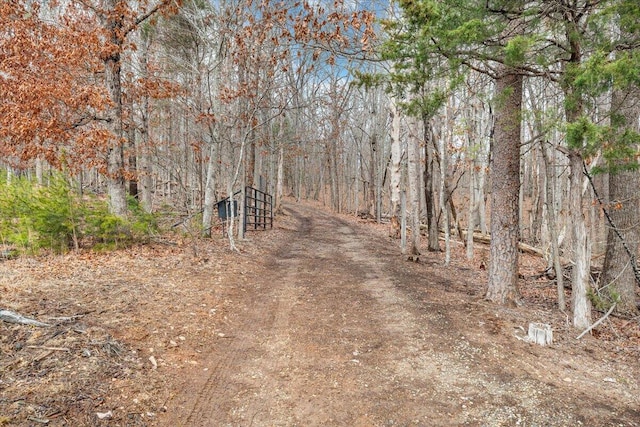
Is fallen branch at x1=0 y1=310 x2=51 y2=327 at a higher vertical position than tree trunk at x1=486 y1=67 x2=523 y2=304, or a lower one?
lower

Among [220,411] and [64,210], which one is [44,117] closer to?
[64,210]

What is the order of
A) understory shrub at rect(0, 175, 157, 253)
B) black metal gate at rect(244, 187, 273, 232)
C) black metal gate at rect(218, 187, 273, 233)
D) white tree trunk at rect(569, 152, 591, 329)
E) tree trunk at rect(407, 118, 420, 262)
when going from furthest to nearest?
black metal gate at rect(244, 187, 273, 232)
black metal gate at rect(218, 187, 273, 233)
tree trunk at rect(407, 118, 420, 262)
understory shrub at rect(0, 175, 157, 253)
white tree trunk at rect(569, 152, 591, 329)

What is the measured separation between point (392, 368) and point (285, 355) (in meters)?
1.13

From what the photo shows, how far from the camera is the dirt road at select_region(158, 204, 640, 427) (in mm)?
3025

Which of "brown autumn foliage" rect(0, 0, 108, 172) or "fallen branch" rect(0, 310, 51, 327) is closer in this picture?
"fallen branch" rect(0, 310, 51, 327)

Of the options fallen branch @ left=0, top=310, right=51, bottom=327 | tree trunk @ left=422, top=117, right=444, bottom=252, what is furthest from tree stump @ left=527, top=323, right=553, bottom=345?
tree trunk @ left=422, top=117, right=444, bottom=252

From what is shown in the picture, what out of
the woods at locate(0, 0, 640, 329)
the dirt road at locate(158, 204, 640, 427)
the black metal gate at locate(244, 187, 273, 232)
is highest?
the woods at locate(0, 0, 640, 329)

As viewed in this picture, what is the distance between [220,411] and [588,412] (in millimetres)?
3016

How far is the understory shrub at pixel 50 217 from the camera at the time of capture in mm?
7324

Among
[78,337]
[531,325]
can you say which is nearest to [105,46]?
[78,337]

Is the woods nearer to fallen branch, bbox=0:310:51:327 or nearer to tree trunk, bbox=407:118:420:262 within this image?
tree trunk, bbox=407:118:420:262

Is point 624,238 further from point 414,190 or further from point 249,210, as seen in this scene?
point 249,210

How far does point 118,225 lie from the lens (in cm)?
820

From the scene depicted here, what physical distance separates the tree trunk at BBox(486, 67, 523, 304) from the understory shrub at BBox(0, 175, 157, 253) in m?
7.28
